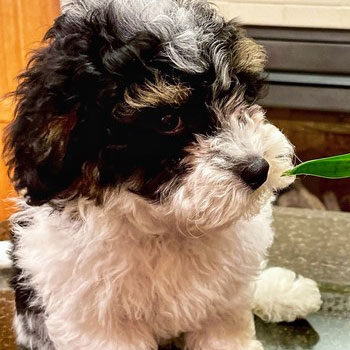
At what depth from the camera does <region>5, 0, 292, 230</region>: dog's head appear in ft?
3.50

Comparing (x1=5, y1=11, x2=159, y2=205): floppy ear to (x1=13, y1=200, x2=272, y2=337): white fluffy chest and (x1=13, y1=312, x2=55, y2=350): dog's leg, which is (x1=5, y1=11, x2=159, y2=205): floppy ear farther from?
(x1=13, y1=312, x2=55, y2=350): dog's leg

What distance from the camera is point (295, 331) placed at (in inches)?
60.6

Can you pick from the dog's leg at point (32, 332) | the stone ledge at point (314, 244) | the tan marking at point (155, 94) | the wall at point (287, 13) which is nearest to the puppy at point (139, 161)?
the tan marking at point (155, 94)

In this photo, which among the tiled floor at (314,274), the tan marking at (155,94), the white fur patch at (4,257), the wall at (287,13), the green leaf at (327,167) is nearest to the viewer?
the green leaf at (327,167)

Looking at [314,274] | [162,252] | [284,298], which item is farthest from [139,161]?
[314,274]

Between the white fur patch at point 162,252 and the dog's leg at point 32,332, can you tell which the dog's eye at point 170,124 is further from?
the dog's leg at point 32,332

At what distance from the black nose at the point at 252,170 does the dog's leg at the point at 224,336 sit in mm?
360

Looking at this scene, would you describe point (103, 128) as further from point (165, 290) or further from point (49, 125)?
point (165, 290)

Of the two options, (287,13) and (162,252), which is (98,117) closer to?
(162,252)

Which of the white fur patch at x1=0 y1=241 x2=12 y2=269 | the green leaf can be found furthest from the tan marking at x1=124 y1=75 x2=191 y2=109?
the white fur patch at x1=0 y1=241 x2=12 y2=269

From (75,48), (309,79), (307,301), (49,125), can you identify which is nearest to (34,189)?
(49,125)

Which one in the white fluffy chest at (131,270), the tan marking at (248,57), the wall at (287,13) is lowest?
the white fluffy chest at (131,270)

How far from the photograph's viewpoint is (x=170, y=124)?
108 centimetres

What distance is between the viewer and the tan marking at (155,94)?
1.05m
